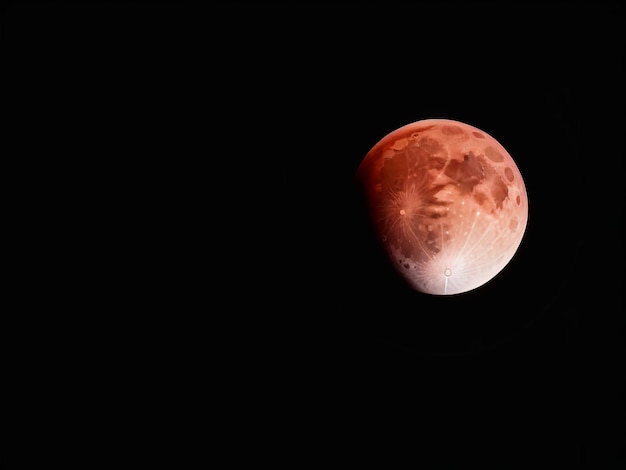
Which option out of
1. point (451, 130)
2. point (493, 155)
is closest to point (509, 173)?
point (493, 155)

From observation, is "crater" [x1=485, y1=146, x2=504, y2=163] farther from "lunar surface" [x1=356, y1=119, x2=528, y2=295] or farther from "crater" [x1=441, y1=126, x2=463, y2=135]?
"crater" [x1=441, y1=126, x2=463, y2=135]

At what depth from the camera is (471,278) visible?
1621 millimetres

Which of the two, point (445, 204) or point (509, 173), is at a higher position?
point (509, 173)

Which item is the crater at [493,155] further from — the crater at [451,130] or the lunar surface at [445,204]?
the crater at [451,130]

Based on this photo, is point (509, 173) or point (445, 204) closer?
point (445, 204)

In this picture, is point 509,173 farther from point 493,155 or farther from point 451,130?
point 451,130

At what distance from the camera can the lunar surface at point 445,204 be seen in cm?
150

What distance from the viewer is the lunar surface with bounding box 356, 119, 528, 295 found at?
150 cm

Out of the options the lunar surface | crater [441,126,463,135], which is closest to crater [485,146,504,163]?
the lunar surface

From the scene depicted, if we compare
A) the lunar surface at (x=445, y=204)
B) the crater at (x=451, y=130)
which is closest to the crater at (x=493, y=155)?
the lunar surface at (x=445, y=204)

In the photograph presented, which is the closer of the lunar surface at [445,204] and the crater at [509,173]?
the lunar surface at [445,204]

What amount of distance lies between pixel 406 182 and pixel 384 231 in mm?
207

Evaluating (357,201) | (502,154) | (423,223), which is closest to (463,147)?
(502,154)

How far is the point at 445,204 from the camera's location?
1.49 m
